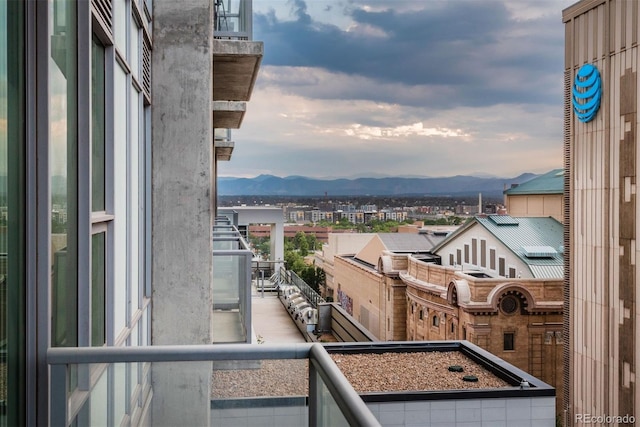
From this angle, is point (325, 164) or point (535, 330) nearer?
point (535, 330)

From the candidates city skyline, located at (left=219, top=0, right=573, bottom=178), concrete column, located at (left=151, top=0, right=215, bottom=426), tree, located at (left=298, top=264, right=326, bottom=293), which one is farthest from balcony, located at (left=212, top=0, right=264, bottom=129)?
city skyline, located at (left=219, top=0, right=573, bottom=178)

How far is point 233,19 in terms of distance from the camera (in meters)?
7.19

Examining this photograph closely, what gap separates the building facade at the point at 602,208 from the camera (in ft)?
55.1

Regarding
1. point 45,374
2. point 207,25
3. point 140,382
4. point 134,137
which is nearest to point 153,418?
point 140,382

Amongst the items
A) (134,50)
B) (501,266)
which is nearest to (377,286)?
(501,266)

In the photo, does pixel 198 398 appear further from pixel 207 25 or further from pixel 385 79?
pixel 385 79

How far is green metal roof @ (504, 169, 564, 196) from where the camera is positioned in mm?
36844

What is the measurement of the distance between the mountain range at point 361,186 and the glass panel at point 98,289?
89.2 metres

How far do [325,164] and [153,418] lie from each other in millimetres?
102541

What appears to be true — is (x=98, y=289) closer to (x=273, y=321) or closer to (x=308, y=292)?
(x=273, y=321)

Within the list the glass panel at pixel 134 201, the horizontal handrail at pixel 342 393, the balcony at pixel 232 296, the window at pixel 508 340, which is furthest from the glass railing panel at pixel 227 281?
the window at pixel 508 340

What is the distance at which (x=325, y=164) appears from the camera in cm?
10431

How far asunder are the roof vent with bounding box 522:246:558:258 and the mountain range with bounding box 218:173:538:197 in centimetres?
6267

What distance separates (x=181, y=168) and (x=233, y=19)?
277 cm
